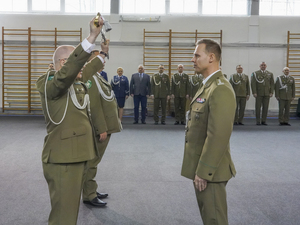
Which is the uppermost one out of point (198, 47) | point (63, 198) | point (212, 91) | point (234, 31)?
point (234, 31)

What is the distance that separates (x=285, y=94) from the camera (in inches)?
319

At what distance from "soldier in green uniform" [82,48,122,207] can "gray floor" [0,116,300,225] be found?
4.6 inches

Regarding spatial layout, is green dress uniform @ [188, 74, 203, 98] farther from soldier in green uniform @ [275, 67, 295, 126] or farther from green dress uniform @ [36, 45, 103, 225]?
green dress uniform @ [36, 45, 103, 225]

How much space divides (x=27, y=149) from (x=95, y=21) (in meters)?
3.91

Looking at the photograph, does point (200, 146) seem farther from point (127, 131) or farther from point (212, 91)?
point (127, 131)

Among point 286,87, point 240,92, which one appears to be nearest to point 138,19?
point 240,92

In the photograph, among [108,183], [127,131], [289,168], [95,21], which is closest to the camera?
[95,21]

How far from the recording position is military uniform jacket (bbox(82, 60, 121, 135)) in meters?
2.56

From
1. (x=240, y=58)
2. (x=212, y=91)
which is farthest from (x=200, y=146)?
(x=240, y=58)

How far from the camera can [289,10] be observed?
960 centimetres

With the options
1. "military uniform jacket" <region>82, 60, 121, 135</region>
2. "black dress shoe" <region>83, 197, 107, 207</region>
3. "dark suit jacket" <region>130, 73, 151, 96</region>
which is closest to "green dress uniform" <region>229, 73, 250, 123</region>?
"dark suit jacket" <region>130, 73, 151, 96</region>

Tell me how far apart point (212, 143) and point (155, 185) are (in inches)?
72.7

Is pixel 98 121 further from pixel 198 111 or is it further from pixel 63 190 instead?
pixel 198 111

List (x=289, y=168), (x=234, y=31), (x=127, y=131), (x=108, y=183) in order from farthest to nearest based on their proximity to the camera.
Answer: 1. (x=234, y=31)
2. (x=127, y=131)
3. (x=289, y=168)
4. (x=108, y=183)
